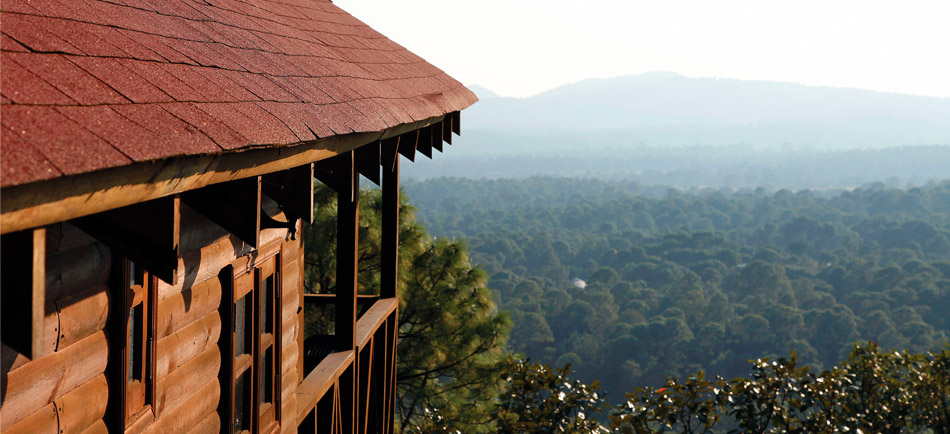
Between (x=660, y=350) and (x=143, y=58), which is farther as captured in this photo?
(x=660, y=350)

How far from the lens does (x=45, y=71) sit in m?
1.33

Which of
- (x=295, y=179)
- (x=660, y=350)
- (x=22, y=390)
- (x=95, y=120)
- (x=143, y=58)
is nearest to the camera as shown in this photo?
(x=95, y=120)

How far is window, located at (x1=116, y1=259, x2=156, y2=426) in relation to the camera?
6.50ft

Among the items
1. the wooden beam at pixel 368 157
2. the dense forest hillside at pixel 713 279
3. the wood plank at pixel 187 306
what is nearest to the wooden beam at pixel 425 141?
the wooden beam at pixel 368 157

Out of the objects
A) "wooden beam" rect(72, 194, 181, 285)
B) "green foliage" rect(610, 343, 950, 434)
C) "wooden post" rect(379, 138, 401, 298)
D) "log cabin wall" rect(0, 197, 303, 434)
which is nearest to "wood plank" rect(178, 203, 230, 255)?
"log cabin wall" rect(0, 197, 303, 434)

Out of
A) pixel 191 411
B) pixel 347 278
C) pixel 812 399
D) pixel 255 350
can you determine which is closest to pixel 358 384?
pixel 347 278

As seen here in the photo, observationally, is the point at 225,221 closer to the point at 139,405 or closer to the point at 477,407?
the point at 139,405

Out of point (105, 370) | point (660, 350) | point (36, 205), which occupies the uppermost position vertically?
point (36, 205)

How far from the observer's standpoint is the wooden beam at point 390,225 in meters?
4.86

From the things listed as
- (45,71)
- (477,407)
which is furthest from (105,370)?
(477,407)

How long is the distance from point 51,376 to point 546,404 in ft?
15.4

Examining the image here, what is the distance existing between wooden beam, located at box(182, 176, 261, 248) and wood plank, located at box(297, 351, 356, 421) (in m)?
1.66

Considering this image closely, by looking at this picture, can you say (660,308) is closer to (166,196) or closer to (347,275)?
(347,275)

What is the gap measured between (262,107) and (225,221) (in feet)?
1.40
